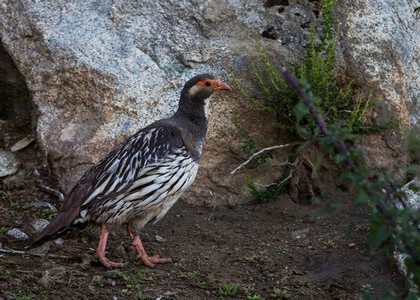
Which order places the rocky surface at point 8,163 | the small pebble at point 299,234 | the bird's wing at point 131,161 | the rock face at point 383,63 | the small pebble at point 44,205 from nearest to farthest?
1. the bird's wing at point 131,161
2. the small pebble at point 299,234
3. the small pebble at point 44,205
4. the rock face at point 383,63
5. the rocky surface at point 8,163

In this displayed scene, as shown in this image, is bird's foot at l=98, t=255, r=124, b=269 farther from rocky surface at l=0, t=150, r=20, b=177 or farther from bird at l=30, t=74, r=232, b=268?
rocky surface at l=0, t=150, r=20, b=177

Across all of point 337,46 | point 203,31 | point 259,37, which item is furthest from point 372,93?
point 203,31

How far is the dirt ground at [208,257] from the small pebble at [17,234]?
50 millimetres

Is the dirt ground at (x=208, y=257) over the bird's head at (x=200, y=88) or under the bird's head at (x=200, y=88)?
under

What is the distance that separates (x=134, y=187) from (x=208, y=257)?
0.88 meters

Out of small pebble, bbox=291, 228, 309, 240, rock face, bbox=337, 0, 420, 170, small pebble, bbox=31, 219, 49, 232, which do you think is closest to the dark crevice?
small pebble, bbox=31, 219, 49, 232

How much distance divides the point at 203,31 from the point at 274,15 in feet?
2.42

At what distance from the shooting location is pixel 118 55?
26.1ft

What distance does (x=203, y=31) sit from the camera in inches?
318

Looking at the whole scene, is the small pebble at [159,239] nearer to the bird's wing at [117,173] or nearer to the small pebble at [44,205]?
the bird's wing at [117,173]

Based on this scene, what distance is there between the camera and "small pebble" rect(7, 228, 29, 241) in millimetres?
7057

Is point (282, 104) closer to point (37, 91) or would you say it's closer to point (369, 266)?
point (369, 266)

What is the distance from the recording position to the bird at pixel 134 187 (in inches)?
265

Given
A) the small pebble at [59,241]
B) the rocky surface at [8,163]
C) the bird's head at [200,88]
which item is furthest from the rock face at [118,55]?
the small pebble at [59,241]
